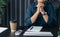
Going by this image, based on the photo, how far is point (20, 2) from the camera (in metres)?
3.15

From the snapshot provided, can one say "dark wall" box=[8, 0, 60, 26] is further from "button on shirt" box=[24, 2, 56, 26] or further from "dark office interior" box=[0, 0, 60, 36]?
"button on shirt" box=[24, 2, 56, 26]

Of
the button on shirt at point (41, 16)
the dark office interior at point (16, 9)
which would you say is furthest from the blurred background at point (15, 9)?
the button on shirt at point (41, 16)

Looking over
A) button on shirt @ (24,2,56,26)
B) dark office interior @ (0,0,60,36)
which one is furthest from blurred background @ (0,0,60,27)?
button on shirt @ (24,2,56,26)

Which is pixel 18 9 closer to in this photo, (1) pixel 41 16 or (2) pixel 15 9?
(2) pixel 15 9

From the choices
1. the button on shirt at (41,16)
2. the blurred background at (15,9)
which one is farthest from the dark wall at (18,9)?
the button on shirt at (41,16)

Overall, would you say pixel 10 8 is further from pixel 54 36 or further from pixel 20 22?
pixel 54 36

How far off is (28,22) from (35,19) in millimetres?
109

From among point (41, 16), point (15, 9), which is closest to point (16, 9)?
point (15, 9)

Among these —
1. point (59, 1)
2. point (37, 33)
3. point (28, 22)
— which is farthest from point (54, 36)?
point (59, 1)

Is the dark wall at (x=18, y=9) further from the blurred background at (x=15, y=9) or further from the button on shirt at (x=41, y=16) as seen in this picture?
the button on shirt at (x=41, y=16)

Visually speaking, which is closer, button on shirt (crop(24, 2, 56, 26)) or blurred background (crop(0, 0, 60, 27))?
button on shirt (crop(24, 2, 56, 26))

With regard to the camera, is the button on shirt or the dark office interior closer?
the button on shirt

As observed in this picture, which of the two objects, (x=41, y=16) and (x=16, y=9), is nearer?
(x=41, y=16)

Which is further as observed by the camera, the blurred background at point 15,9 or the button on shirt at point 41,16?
the blurred background at point 15,9
